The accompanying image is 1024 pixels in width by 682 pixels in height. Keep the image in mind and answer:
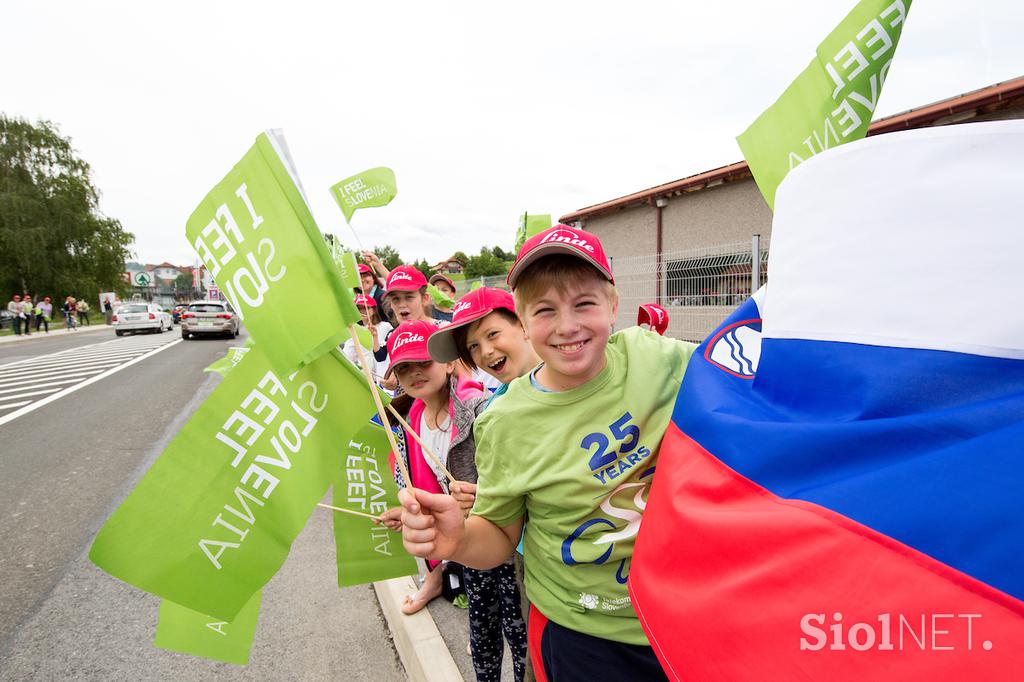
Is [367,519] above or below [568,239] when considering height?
below

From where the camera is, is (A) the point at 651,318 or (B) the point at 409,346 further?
(A) the point at 651,318

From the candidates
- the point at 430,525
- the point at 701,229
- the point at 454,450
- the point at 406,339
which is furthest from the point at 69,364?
the point at 430,525

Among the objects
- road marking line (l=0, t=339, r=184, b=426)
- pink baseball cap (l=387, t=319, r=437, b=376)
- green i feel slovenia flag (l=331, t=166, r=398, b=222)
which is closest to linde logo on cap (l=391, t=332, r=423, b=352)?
pink baseball cap (l=387, t=319, r=437, b=376)

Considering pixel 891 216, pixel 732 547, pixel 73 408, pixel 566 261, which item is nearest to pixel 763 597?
pixel 732 547

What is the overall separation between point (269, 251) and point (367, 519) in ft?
3.70

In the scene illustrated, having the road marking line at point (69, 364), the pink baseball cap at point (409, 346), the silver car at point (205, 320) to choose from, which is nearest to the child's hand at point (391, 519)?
the pink baseball cap at point (409, 346)

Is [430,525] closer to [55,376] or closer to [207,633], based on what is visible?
[207,633]

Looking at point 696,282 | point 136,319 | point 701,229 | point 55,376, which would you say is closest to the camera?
point 696,282

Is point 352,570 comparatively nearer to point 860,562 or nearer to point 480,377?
point 480,377

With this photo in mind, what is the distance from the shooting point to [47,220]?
36562 mm

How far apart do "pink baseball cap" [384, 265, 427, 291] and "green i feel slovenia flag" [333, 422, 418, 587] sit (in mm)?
2137

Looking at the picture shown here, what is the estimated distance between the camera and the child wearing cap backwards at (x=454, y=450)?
2264 mm

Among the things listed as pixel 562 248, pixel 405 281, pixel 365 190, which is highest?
pixel 365 190

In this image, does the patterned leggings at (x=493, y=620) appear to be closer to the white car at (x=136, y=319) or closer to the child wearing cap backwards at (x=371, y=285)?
the child wearing cap backwards at (x=371, y=285)
